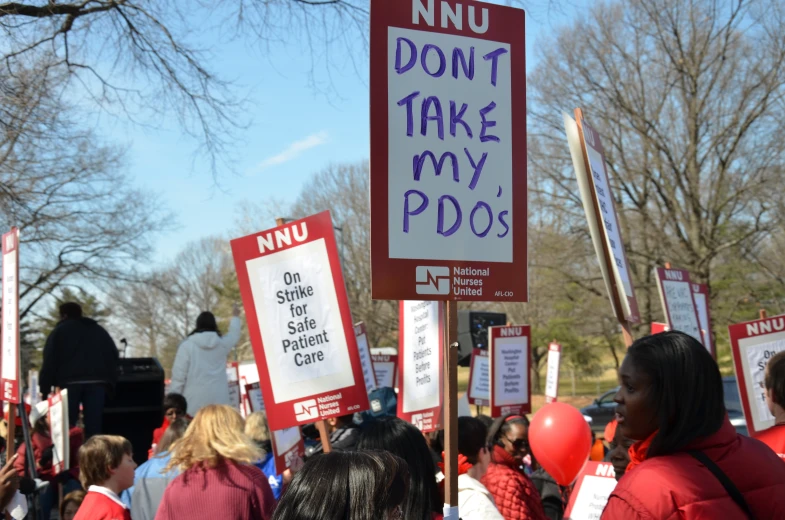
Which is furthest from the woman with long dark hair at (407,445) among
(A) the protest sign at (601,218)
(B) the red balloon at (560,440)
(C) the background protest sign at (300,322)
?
(B) the red balloon at (560,440)

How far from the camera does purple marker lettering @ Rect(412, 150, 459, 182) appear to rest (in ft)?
10.4

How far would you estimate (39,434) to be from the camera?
27.0 feet

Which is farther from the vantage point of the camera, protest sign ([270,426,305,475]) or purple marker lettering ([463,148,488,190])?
protest sign ([270,426,305,475])

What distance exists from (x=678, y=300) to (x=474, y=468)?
3.85 meters

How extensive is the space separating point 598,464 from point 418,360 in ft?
5.31

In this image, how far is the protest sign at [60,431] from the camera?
6750mm

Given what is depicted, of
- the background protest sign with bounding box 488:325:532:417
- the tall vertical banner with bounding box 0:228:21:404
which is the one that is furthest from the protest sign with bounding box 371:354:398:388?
the tall vertical banner with bounding box 0:228:21:404

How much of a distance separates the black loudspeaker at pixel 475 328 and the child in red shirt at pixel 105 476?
446 inches

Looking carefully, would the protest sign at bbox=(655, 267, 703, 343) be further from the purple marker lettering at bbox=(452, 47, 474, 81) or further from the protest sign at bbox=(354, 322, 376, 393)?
the purple marker lettering at bbox=(452, 47, 474, 81)

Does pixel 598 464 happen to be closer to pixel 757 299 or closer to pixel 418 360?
pixel 418 360

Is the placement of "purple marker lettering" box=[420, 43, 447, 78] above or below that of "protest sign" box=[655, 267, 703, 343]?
above

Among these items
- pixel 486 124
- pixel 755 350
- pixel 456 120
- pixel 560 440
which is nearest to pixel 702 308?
pixel 755 350

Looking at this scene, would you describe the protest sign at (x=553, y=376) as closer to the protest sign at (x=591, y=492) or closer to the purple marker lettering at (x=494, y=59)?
the protest sign at (x=591, y=492)

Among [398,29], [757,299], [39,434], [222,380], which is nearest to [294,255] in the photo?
[398,29]
